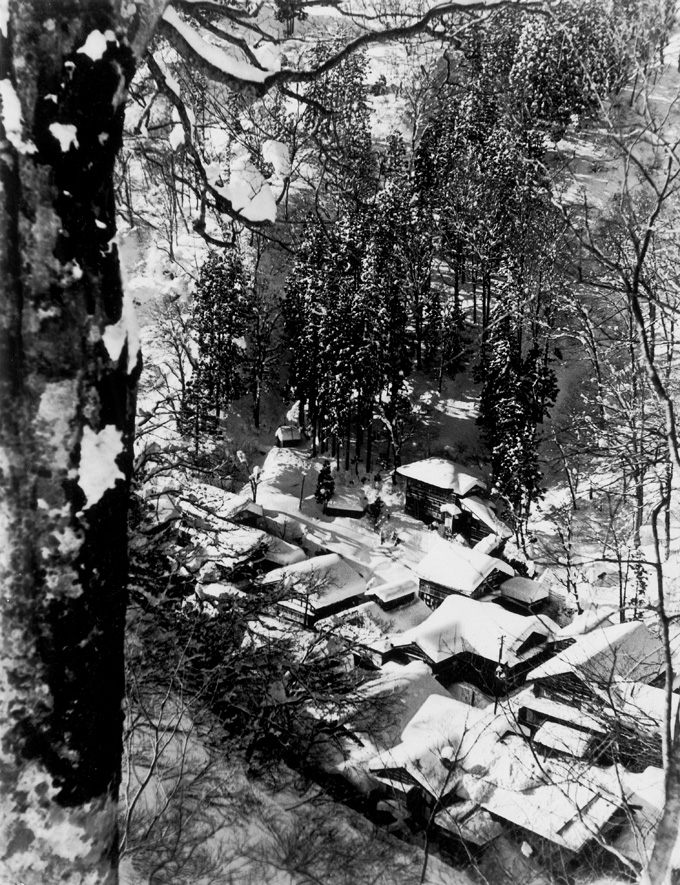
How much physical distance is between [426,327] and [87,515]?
45.8m

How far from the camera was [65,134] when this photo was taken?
4.87 feet

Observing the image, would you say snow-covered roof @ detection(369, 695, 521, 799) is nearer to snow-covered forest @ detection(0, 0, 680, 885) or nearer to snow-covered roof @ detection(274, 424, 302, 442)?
snow-covered forest @ detection(0, 0, 680, 885)

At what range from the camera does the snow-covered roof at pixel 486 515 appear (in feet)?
119

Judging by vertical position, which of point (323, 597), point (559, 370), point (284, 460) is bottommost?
point (323, 597)

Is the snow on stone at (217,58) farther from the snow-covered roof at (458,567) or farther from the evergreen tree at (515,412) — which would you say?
the evergreen tree at (515,412)

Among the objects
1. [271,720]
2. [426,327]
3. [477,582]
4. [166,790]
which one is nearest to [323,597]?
[477,582]

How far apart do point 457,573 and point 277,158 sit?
31.2 m

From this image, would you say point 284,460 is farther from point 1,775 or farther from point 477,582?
point 1,775

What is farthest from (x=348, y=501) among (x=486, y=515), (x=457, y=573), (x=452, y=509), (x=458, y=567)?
(x=457, y=573)

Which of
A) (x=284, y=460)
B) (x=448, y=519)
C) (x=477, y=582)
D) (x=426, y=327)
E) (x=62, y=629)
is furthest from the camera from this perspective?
(x=426, y=327)

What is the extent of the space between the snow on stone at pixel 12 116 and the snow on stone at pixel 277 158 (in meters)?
1.60

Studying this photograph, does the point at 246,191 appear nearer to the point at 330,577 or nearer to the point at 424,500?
the point at 330,577

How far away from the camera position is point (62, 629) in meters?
1.53

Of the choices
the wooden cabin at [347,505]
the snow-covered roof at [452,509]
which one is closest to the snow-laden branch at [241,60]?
the snow-covered roof at [452,509]
